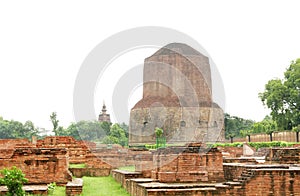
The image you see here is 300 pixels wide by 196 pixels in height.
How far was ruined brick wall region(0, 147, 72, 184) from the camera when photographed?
9312 millimetres

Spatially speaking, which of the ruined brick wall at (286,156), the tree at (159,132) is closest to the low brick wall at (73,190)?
the ruined brick wall at (286,156)

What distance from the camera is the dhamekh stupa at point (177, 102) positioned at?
33531 mm

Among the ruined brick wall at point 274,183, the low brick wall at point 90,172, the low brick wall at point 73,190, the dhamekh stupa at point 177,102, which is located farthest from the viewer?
the dhamekh stupa at point 177,102

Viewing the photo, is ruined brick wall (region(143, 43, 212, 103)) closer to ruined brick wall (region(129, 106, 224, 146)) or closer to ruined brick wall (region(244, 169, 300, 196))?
ruined brick wall (region(129, 106, 224, 146))

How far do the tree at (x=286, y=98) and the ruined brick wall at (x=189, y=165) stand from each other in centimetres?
2139

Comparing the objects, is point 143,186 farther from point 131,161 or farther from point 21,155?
point 131,161

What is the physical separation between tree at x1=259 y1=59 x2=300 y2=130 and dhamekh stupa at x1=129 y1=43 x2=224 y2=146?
17.8 feet

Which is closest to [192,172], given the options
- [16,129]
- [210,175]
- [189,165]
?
[189,165]

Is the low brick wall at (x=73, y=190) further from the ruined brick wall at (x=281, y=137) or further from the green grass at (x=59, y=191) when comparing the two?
the ruined brick wall at (x=281, y=137)

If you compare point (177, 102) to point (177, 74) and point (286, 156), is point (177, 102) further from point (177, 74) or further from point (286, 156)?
point (286, 156)

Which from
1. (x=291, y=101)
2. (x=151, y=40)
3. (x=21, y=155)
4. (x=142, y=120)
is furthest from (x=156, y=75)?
(x=21, y=155)

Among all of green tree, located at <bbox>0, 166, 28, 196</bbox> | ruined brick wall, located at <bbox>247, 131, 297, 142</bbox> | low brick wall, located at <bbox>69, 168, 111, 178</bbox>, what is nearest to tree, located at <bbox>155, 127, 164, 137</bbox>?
ruined brick wall, located at <bbox>247, 131, 297, 142</bbox>

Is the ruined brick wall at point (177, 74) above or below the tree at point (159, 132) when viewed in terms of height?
above

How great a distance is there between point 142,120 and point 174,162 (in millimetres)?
25564
